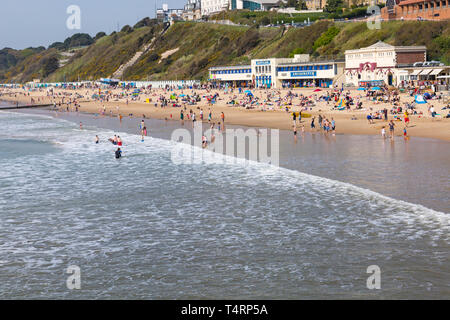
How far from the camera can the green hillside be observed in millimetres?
83750

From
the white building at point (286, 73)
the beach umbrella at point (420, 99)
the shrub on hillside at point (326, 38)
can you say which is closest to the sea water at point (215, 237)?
the beach umbrella at point (420, 99)

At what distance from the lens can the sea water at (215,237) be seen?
1286cm

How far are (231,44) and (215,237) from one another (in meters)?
118

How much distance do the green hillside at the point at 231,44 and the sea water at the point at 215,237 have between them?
55658 millimetres

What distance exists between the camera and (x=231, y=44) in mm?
131000

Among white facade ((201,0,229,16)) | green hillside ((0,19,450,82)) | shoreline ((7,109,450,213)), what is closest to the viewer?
shoreline ((7,109,450,213))

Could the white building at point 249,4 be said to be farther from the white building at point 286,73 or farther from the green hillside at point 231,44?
the white building at point 286,73

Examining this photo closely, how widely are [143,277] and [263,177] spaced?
12.9m

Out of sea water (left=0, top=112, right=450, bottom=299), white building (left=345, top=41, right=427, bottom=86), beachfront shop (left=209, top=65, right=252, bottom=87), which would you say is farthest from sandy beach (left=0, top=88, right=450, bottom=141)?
sea water (left=0, top=112, right=450, bottom=299)

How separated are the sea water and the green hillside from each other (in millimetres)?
55658

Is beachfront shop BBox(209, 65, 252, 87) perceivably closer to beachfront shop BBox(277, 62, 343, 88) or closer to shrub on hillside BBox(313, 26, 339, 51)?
beachfront shop BBox(277, 62, 343, 88)

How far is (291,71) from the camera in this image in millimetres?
82375

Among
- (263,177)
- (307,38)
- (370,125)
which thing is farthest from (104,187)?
(307,38)

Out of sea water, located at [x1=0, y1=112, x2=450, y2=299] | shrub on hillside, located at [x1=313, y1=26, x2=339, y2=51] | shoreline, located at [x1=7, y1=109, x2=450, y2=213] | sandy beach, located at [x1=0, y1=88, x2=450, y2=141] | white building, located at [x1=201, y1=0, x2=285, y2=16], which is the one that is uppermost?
white building, located at [x1=201, y1=0, x2=285, y2=16]
